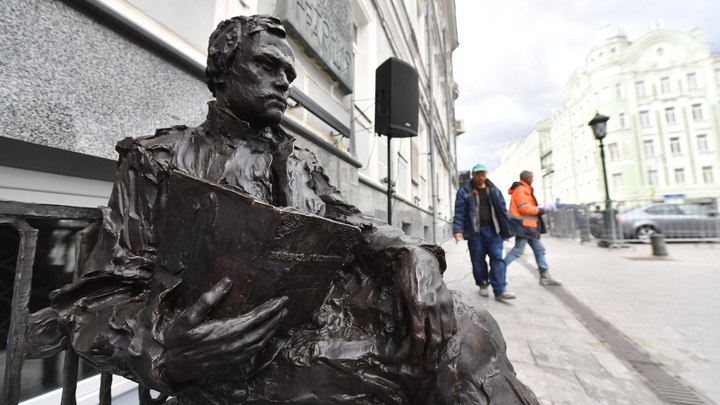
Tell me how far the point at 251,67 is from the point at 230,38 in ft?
0.49

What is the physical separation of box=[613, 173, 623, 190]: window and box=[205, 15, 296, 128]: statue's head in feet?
136

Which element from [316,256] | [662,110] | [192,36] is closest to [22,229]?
[316,256]

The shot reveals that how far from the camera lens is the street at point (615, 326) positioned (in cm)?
200

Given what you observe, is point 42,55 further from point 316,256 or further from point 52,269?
point 316,256

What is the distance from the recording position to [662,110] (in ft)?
105

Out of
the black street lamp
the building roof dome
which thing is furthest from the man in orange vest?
the building roof dome

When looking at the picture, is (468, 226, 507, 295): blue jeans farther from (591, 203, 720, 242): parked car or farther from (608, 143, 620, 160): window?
(608, 143, 620, 160): window

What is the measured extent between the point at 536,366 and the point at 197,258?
2.51 m

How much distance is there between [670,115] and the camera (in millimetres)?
32031

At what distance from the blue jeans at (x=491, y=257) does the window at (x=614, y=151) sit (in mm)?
38030

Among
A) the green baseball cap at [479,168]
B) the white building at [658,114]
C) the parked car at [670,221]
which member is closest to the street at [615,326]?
the green baseball cap at [479,168]

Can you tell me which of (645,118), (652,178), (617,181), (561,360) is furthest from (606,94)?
(561,360)

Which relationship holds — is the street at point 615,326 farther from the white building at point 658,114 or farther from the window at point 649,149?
the window at point 649,149

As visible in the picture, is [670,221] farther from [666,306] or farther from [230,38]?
[230,38]
